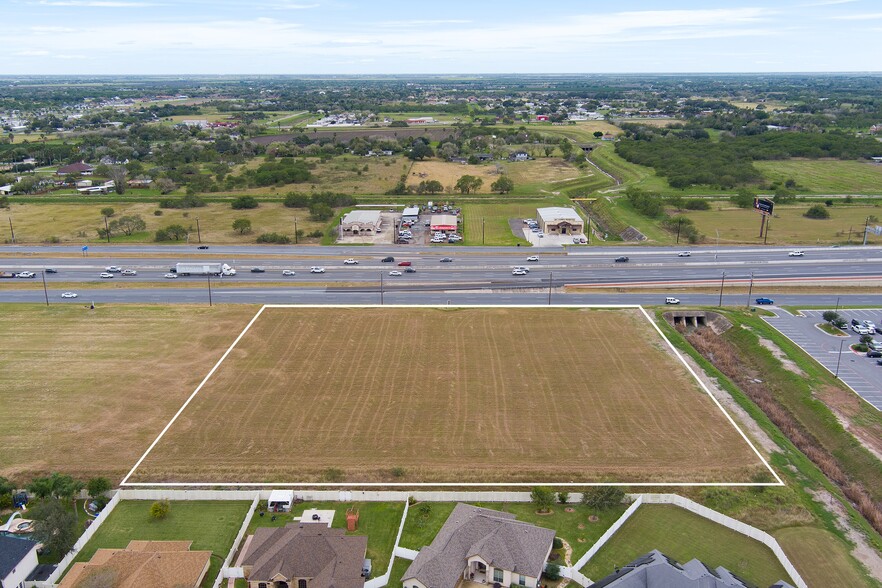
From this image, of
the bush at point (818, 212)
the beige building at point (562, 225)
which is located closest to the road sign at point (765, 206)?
the bush at point (818, 212)

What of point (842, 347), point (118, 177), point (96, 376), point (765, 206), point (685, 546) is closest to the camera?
point (685, 546)

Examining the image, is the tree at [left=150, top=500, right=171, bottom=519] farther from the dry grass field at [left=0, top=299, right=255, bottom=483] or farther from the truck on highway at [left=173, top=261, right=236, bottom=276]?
the truck on highway at [left=173, top=261, right=236, bottom=276]

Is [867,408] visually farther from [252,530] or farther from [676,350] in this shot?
[252,530]

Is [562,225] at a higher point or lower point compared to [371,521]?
higher

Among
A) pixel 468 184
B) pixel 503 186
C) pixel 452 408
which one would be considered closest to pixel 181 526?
pixel 452 408

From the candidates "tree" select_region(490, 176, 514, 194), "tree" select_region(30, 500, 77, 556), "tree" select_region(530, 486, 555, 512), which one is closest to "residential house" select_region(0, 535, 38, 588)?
"tree" select_region(30, 500, 77, 556)

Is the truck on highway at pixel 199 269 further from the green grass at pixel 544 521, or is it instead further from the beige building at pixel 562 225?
the green grass at pixel 544 521

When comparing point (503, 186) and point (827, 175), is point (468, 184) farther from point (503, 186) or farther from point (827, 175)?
point (827, 175)
